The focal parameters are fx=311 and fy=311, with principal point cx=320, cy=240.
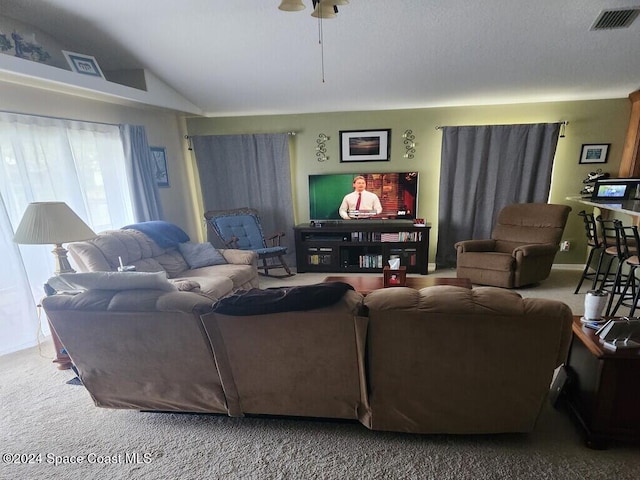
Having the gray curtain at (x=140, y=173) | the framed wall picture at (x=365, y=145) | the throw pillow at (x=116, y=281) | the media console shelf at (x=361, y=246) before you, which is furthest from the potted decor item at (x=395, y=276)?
the gray curtain at (x=140, y=173)

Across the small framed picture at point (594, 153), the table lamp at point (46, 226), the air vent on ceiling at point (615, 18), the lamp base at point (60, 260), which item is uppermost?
the air vent on ceiling at point (615, 18)

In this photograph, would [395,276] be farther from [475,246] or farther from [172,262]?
[172,262]

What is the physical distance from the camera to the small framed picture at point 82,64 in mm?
2668

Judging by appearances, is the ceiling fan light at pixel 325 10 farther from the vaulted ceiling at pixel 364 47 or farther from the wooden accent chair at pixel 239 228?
the wooden accent chair at pixel 239 228

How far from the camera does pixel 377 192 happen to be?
14.1ft

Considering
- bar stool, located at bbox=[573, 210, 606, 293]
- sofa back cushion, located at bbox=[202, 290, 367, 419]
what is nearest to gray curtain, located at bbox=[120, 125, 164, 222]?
sofa back cushion, located at bbox=[202, 290, 367, 419]

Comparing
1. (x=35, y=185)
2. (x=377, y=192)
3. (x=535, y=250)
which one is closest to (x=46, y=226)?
(x=35, y=185)

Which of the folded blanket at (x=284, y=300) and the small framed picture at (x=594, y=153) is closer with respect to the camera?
the folded blanket at (x=284, y=300)

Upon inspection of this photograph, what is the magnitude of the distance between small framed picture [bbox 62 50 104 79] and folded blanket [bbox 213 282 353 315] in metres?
2.74

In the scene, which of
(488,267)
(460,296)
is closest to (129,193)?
(460,296)

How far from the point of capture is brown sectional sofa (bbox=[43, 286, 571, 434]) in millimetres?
1291

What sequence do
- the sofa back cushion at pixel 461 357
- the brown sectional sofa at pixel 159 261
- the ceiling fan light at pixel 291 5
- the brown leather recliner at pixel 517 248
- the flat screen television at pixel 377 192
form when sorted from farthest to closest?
the flat screen television at pixel 377 192, the brown leather recliner at pixel 517 248, the brown sectional sofa at pixel 159 261, the ceiling fan light at pixel 291 5, the sofa back cushion at pixel 461 357

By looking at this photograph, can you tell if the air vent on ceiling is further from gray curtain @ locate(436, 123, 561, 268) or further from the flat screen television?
the flat screen television

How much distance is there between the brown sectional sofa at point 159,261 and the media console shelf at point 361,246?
108cm
